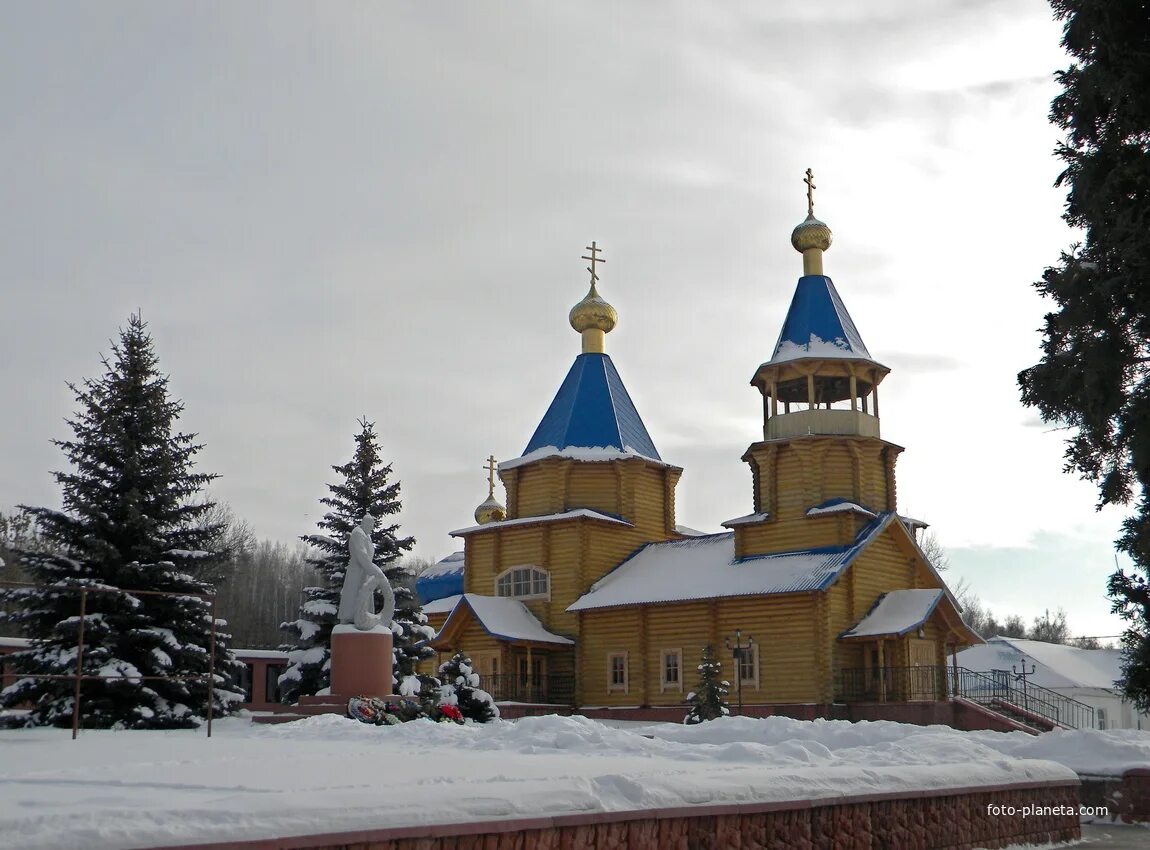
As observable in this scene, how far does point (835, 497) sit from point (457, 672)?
9.57 metres

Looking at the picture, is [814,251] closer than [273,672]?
Yes

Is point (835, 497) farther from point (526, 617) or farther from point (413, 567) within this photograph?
point (413, 567)

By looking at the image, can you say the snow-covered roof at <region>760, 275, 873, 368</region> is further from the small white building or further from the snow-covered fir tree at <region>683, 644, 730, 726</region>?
the small white building

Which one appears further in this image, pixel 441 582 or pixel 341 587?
pixel 441 582

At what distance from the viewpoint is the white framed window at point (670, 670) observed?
2570 centimetres

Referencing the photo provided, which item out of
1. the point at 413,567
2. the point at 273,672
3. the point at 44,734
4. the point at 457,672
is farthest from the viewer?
the point at 413,567

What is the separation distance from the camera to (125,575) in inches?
668

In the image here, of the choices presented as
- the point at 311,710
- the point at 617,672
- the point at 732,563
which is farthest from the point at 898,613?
the point at 311,710

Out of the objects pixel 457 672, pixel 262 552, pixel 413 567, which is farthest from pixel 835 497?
pixel 413 567

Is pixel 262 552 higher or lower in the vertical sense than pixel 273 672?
higher

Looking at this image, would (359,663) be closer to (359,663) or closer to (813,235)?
(359,663)

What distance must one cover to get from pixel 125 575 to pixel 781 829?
496 inches

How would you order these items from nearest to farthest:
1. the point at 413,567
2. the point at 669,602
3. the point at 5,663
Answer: the point at 5,663
the point at 669,602
the point at 413,567

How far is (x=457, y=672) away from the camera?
70.3ft
